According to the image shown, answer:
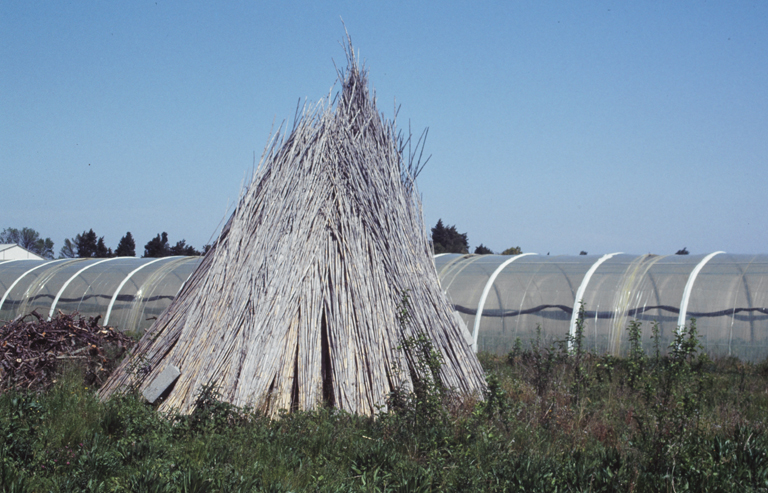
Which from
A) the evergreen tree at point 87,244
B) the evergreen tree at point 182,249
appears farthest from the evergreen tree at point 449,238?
the evergreen tree at point 87,244

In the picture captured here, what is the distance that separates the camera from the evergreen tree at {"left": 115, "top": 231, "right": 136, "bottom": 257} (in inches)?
1386

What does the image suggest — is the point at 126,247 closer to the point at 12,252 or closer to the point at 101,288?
the point at 12,252

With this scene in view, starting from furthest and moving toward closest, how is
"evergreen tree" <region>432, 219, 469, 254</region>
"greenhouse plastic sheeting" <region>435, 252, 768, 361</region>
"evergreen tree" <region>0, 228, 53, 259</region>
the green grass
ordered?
"evergreen tree" <region>0, 228, 53, 259</region> → "evergreen tree" <region>432, 219, 469, 254</region> → "greenhouse plastic sheeting" <region>435, 252, 768, 361</region> → the green grass

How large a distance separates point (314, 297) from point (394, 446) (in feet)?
5.32

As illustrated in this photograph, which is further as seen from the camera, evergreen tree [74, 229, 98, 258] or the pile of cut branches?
evergreen tree [74, 229, 98, 258]

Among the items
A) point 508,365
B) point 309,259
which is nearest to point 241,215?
point 309,259

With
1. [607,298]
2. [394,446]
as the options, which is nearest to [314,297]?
[394,446]

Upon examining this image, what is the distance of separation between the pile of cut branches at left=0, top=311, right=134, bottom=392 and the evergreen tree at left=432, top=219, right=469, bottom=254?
23261 millimetres

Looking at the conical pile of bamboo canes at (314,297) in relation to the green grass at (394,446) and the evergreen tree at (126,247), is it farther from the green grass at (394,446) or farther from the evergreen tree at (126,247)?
the evergreen tree at (126,247)

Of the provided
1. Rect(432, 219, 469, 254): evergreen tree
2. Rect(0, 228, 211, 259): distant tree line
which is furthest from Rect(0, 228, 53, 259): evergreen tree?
Rect(432, 219, 469, 254): evergreen tree

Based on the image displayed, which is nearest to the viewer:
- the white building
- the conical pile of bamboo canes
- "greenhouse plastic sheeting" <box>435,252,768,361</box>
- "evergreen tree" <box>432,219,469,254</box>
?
the conical pile of bamboo canes

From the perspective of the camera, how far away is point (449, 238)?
30.9 metres

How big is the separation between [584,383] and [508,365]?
7.75ft

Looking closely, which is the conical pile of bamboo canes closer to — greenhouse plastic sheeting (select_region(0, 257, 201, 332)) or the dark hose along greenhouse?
the dark hose along greenhouse
